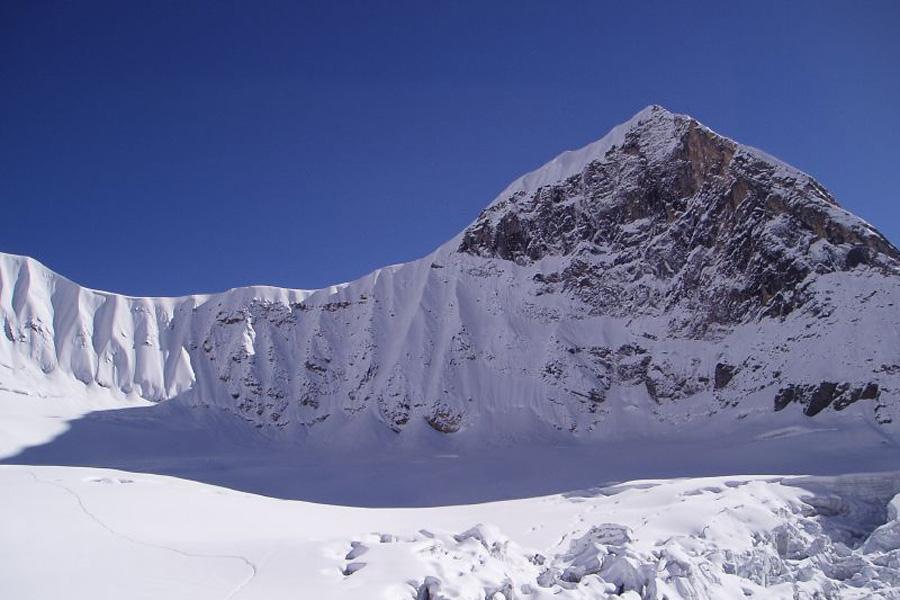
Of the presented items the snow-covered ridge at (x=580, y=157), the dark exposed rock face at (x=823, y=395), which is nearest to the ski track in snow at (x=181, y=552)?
the dark exposed rock face at (x=823, y=395)

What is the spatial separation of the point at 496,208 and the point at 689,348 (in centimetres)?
2876

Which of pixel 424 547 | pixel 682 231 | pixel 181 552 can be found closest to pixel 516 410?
pixel 682 231

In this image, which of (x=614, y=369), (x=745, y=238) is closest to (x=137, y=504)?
(x=614, y=369)

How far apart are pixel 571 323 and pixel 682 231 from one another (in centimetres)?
1464

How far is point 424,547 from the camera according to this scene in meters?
12.3

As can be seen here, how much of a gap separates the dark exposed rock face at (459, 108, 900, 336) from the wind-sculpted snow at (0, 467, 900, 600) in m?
39.5

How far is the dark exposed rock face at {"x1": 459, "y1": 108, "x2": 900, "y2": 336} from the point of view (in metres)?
56.9

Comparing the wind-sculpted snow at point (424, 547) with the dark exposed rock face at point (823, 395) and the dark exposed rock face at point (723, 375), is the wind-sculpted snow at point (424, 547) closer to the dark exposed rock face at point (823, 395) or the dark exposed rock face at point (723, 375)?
the dark exposed rock face at point (823, 395)

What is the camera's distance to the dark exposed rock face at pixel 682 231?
56.9 m

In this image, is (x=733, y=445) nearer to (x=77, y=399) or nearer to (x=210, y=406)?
(x=210, y=406)

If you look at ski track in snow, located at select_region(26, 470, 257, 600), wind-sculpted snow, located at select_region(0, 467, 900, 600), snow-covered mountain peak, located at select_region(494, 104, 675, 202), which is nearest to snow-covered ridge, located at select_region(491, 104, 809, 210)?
snow-covered mountain peak, located at select_region(494, 104, 675, 202)

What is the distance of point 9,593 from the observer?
26.6 feet

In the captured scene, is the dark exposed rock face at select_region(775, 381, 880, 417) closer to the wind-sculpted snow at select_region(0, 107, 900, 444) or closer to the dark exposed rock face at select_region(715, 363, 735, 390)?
the wind-sculpted snow at select_region(0, 107, 900, 444)

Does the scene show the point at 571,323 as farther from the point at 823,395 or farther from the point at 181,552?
the point at 181,552
